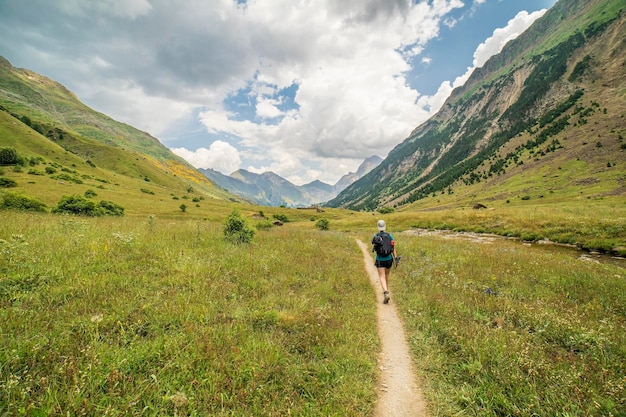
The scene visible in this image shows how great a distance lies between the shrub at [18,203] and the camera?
23.9 m

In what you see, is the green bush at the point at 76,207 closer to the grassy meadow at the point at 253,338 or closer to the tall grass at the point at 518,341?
the grassy meadow at the point at 253,338

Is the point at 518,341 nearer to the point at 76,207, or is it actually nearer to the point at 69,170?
the point at 76,207

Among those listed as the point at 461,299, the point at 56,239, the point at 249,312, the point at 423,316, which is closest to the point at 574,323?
the point at 461,299

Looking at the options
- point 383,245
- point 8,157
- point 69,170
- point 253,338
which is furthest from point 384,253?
point 69,170

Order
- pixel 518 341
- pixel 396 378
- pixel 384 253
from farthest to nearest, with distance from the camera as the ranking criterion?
pixel 384 253 < pixel 518 341 < pixel 396 378

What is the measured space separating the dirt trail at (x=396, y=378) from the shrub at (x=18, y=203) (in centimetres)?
3271

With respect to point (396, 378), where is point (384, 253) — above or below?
above

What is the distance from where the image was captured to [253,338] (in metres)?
6.20

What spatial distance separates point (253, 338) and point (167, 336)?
1890 millimetres

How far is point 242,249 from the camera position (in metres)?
14.0

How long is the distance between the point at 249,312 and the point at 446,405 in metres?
5.15

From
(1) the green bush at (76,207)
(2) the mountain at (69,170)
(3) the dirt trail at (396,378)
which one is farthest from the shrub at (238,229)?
(2) the mountain at (69,170)

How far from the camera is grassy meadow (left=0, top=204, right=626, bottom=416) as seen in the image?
14.5ft

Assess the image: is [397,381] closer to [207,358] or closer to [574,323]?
[207,358]
